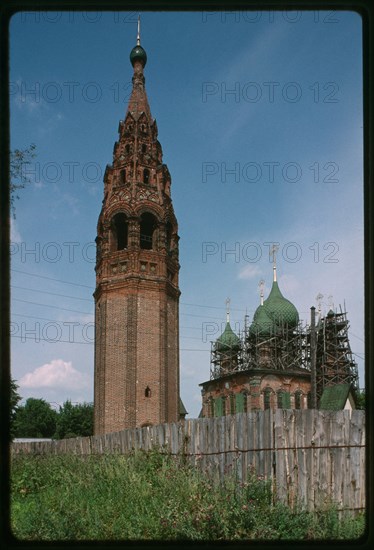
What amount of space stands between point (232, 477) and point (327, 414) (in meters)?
1.53

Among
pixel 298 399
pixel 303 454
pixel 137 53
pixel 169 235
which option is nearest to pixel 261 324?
pixel 298 399

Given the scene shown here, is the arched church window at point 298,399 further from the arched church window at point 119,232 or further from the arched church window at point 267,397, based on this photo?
the arched church window at point 119,232

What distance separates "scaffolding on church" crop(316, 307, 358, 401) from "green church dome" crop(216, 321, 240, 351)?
28.9 ft

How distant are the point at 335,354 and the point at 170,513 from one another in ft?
123

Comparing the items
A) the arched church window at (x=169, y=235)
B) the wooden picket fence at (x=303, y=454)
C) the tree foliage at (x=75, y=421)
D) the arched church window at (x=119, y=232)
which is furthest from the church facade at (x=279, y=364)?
the wooden picket fence at (x=303, y=454)

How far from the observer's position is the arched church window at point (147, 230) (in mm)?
30750

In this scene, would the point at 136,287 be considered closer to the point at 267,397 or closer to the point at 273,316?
the point at 267,397

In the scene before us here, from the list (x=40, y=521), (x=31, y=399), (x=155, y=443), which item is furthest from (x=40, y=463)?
(x=31, y=399)

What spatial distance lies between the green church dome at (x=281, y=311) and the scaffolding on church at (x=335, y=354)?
2830 millimetres

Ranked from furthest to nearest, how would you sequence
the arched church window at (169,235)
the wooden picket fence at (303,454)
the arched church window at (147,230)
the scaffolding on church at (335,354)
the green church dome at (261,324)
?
the green church dome at (261,324) < the scaffolding on church at (335,354) < the arched church window at (169,235) < the arched church window at (147,230) < the wooden picket fence at (303,454)

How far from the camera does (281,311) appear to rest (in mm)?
45625

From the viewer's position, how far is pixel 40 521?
7.09 m

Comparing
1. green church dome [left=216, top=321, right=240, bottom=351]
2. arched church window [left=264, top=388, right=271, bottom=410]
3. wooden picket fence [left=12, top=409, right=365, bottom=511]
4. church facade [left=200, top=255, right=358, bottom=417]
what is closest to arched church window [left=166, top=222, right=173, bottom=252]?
church facade [left=200, top=255, right=358, bottom=417]

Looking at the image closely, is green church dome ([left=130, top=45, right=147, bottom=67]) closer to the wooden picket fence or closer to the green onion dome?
the green onion dome
